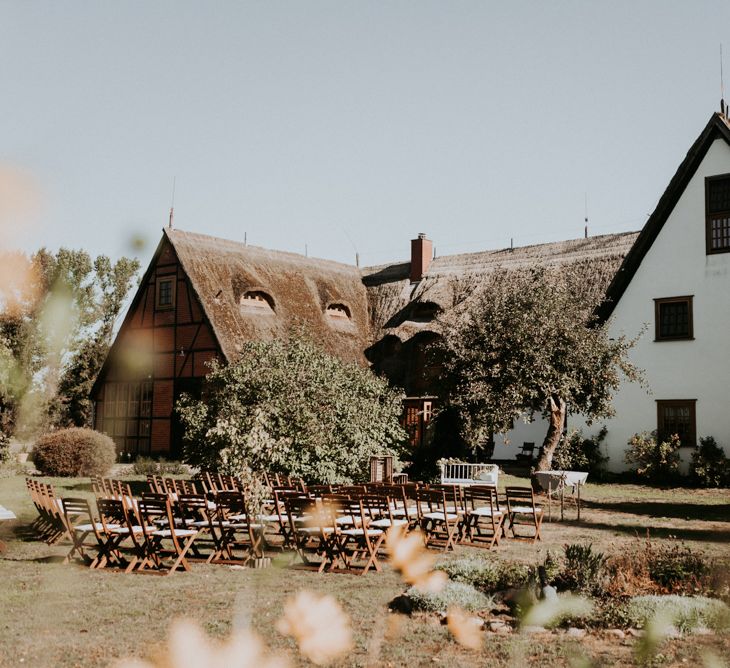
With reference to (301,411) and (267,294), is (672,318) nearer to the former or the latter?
(301,411)

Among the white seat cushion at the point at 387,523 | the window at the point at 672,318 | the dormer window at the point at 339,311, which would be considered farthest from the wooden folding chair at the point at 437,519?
the dormer window at the point at 339,311

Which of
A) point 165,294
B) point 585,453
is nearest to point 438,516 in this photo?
point 585,453

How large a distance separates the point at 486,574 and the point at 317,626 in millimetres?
2298

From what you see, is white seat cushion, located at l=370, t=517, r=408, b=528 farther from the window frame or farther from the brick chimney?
the brick chimney

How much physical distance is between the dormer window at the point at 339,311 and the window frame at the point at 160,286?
20.6 feet

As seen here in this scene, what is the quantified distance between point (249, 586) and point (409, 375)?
21.9m

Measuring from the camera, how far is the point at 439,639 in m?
7.23

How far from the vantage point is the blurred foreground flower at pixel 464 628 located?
712 cm

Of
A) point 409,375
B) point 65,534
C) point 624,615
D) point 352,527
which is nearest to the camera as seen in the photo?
point 624,615

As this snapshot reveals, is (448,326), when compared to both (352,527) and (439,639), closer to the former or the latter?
(352,527)

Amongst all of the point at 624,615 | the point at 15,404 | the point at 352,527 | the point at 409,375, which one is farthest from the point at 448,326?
the point at 15,404

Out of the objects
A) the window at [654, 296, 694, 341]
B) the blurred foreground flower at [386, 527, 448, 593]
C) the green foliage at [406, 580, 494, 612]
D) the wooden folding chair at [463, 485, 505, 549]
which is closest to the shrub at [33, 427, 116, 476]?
the wooden folding chair at [463, 485, 505, 549]

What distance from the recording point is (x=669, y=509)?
18.4 meters

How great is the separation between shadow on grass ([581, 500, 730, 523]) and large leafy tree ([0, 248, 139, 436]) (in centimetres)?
2766
